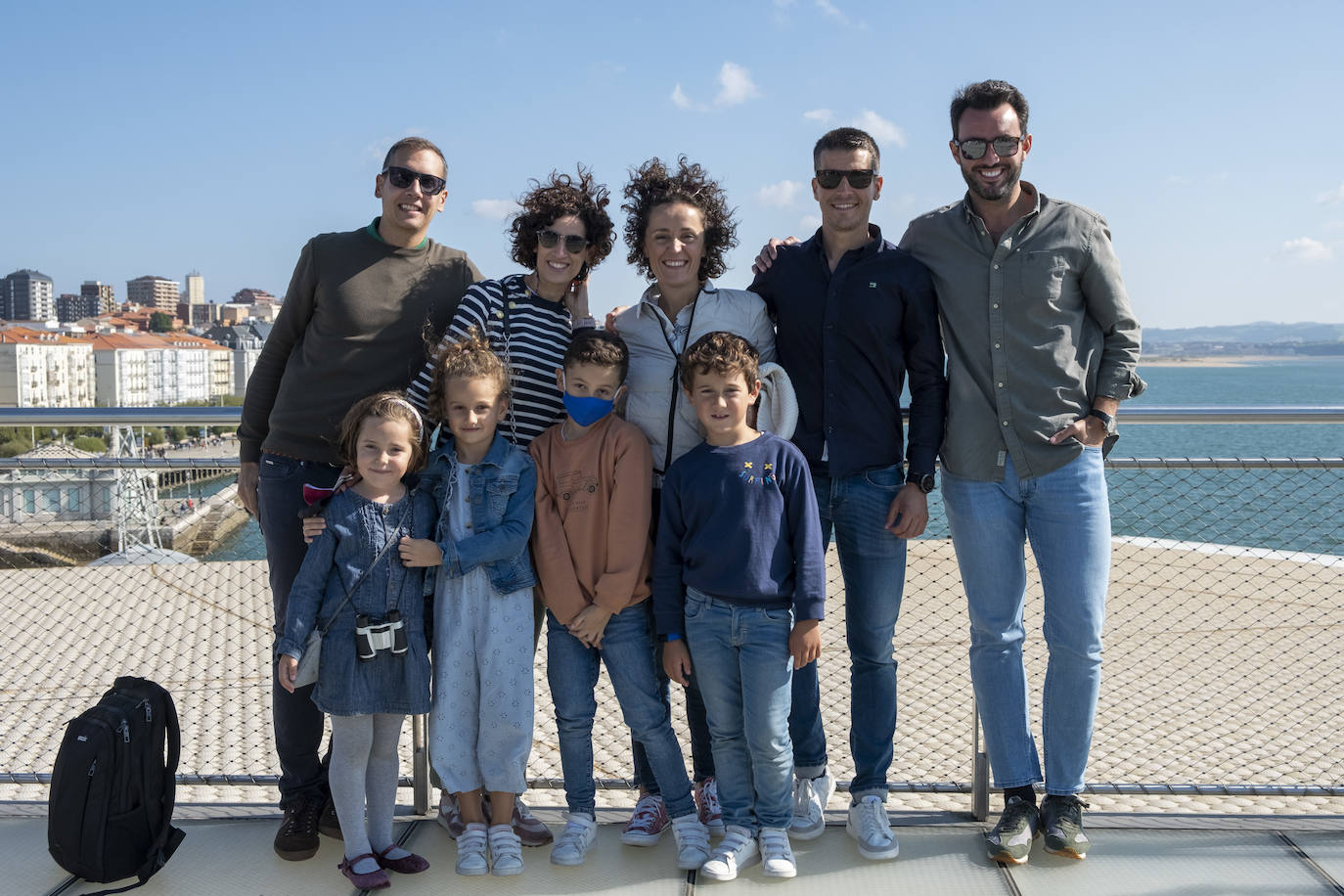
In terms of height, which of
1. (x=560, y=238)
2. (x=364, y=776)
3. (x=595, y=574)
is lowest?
(x=364, y=776)

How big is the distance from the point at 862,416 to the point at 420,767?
1777mm

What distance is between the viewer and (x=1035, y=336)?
9.55 feet

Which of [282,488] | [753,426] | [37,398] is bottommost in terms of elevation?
[37,398]

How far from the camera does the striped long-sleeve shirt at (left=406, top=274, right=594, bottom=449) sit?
123 inches

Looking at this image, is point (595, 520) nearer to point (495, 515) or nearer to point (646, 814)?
point (495, 515)

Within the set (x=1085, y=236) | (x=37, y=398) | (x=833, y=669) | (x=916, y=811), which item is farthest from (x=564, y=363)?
(x=37, y=398)

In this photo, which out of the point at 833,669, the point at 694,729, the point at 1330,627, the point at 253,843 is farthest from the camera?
the point at 1330,627

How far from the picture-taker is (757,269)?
3305 mm

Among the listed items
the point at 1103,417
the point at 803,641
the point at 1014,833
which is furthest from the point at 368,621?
the point at 1103,417

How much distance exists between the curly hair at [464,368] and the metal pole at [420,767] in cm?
101

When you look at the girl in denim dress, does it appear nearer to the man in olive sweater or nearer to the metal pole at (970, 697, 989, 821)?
the man in olive sweater

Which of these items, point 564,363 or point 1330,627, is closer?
point 564,363

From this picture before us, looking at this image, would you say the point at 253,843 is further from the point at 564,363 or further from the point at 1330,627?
the point at 1330,627

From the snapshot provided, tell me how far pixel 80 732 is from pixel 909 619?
34.9ft
